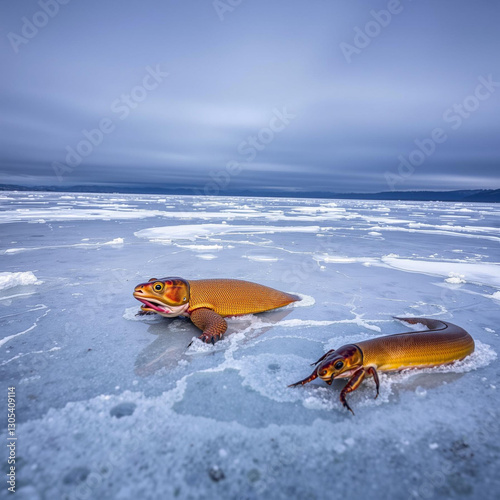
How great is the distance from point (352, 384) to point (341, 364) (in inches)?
6.5

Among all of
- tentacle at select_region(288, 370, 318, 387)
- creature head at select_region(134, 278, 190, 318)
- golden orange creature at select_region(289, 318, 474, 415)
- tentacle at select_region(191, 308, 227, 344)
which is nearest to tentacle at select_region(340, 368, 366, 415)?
golden orange creature at select_region(289, 318, 474, 415)

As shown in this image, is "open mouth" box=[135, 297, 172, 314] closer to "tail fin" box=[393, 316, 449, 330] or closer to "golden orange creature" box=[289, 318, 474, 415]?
"golden orange creature" box=[289, 318, 474, 415]

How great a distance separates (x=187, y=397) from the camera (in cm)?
249

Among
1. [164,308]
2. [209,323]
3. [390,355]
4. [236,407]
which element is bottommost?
[236,407]

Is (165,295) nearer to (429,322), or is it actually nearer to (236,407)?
(236,407)

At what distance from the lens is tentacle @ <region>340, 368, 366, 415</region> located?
231cm

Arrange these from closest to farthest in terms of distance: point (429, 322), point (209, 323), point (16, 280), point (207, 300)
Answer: point (209, 323) → point (429, 322) → point (207, 300) → point (16, 280)

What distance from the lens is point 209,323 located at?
11.6 feet

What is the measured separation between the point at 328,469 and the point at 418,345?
149 centimetres

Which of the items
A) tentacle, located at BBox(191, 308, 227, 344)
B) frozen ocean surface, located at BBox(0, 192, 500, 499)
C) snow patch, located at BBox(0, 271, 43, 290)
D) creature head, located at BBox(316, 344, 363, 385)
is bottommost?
snow patch, located at BBox(0, 271, 43, 290)

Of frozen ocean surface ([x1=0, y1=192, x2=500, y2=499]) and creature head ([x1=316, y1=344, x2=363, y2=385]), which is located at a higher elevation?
creature head ([x1=316, y1=344, x2=363, y2=385])

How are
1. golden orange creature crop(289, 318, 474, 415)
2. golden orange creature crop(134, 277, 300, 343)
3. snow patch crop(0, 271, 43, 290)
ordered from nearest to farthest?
golden orange creature crop(289, 318, 474, 415) → golden orange creature crop(134, 277, 300, 343) → snow patch crop(0, 271, 43, 290)

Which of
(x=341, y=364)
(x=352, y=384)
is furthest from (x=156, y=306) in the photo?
(x=352, y=384)

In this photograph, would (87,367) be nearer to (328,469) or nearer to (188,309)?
(188,309)
